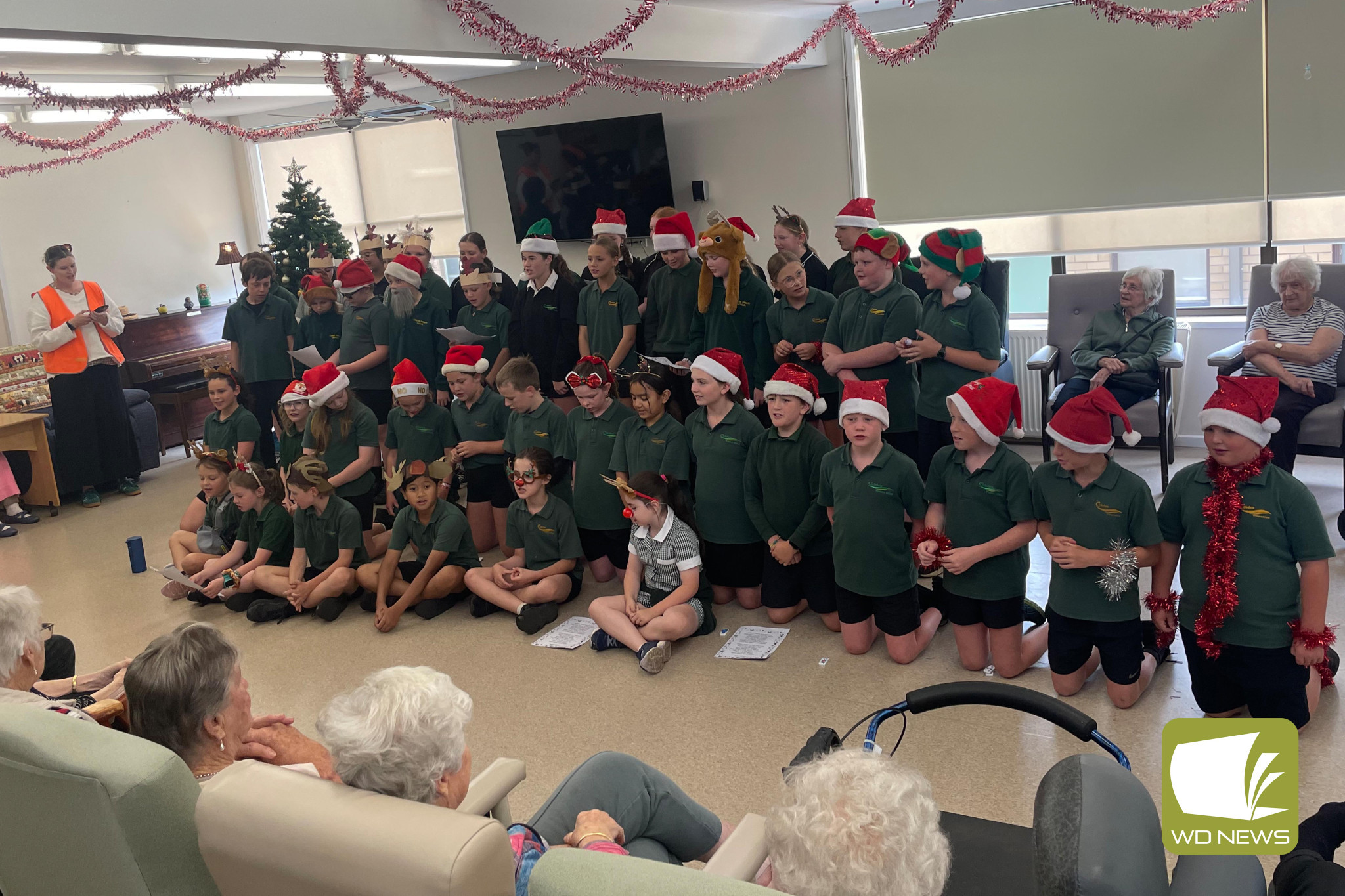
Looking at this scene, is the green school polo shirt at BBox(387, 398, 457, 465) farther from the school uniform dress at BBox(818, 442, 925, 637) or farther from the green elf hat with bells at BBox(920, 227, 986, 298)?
the green elf hat with bells at BBox(920, 227, 986, 298)

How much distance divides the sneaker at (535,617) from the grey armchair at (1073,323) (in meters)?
2.93

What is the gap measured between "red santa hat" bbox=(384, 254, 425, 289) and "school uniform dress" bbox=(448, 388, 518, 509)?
50.3 inches

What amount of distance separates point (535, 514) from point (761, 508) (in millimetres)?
1073

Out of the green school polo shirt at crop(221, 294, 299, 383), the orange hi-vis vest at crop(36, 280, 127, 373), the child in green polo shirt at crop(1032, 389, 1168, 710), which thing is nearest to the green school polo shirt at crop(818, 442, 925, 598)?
the child in green polo shirt at crop(1032, 389, 1168, 710)

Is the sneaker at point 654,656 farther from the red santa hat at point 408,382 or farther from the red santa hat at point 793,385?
the red santa hat at point 408,382

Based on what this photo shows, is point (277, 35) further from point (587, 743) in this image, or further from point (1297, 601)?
point (1297, 601)

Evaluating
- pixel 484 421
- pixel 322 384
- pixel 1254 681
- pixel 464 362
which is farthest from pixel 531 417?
pixel 1254 681

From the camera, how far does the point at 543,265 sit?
6.27 meters

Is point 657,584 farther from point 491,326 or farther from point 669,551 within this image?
point 491,326

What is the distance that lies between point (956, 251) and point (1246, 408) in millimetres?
1760

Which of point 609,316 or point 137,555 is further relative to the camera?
point 137,555

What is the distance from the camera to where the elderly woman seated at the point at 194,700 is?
2.32m

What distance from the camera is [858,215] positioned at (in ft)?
17.7

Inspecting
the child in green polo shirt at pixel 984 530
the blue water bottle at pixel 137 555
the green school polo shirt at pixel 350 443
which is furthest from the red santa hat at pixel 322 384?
the child in green polo shirt at pixel 984 530
